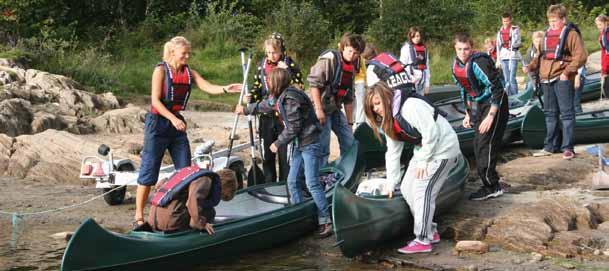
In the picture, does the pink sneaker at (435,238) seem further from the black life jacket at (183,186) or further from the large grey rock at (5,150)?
the large grey rock at (5,150)

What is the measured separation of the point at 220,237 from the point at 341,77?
8.06 ft

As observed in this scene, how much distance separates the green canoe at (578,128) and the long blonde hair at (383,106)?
14.6 feet

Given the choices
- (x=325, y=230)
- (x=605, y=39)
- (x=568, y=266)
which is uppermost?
(x=605, y=39)

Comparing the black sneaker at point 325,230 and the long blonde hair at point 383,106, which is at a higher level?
the long blonde hair at point 383,106

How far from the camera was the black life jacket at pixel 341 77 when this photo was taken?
8.91 metres

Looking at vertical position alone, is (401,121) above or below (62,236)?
above

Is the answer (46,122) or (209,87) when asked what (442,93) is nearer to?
(46,122)

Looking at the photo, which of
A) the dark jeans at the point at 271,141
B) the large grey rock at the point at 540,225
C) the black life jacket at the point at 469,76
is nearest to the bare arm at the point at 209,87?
the dark jeans at the point at 271,141

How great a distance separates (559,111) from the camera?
1025cm

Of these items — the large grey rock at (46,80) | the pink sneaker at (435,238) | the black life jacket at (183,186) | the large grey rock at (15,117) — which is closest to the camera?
the black life jacket at (183,186)

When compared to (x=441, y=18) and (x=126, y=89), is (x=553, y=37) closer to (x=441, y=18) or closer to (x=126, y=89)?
(x=126, y=89)

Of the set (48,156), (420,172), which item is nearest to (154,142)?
(420,172)

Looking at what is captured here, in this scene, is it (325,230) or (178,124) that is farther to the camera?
(325,230)

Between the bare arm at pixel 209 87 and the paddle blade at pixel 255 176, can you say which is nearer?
the bare arm at pixel 209 87
